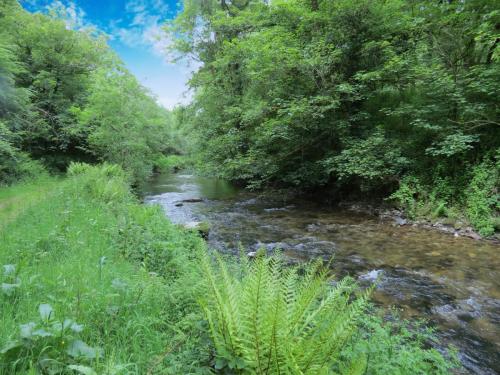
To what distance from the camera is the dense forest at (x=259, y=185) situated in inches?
79.6

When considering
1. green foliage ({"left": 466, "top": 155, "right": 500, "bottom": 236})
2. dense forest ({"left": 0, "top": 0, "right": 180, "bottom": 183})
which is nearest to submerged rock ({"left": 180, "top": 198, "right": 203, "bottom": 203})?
dense forest ({"left": 0, "top": 0, "right": 180, "bottom": 183})

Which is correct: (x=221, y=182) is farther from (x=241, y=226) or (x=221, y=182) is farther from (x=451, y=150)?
(x=451, y=150)

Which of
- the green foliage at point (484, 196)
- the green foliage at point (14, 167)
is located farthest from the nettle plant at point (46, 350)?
the green foliage at point (14, 167)

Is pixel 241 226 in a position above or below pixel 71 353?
below

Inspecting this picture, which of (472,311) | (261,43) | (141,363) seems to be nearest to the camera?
(141,363)

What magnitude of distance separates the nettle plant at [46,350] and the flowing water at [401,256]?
80.4 inches

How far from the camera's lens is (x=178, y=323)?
7.61ft

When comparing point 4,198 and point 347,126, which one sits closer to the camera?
point 4,198

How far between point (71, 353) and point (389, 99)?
13.0m

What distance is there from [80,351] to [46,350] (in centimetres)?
29

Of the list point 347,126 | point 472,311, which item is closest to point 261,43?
point 347,126

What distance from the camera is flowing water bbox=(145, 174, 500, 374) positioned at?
3878 mm

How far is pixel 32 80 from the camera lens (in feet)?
53.8

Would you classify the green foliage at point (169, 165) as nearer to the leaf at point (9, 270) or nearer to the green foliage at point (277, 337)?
the leaf at point (9, 270)
